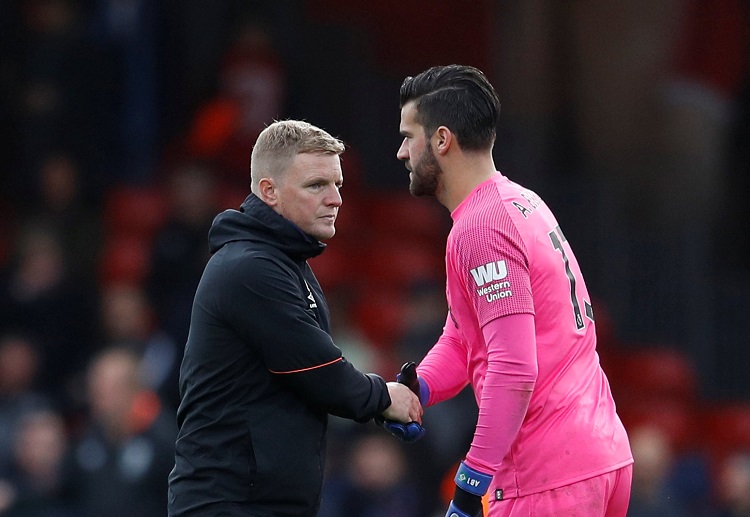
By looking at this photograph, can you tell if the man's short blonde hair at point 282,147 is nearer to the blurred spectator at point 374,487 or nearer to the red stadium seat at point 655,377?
the blurred spectator at point 374,487

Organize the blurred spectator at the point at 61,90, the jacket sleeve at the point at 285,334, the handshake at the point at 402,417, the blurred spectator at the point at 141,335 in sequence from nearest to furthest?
the jacket sleeve at the point at 285,334 < the handshake at the point at 402,417 < the blurred spectator at the point at 141,335 < the blurred spectator at the point at 61,90

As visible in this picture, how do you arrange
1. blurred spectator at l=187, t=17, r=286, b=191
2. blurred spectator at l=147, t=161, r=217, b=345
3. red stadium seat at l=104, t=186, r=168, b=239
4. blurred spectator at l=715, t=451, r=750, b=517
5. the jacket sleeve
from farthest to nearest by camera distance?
blurred spectator at l=187, t=17, r=286, b=191 → red stadium seat at l=104, t=186, r=168, b=239 → blurred spectator at l=147, t=161, r=217, b=345 → blurred spectator at l=715, t=451, r=750, b=517 → the jacket sleeve

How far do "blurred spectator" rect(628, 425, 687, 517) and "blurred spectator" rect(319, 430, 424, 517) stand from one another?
1221mm

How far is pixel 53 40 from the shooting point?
885cm

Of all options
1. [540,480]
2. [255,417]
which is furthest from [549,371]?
[255,417]

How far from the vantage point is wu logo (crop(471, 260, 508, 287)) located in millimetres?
3569

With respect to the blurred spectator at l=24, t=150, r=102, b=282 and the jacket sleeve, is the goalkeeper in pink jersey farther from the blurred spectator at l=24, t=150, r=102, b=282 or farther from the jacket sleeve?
the blurred spectator at l=24, t=150, r=102, b=282

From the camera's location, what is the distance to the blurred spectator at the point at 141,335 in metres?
7.31

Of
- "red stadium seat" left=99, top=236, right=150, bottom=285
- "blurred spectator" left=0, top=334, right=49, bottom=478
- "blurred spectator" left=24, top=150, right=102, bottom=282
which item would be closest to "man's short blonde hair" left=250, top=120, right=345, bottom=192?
"blurred spectator" left=0, top=334, right=49, bottom=478

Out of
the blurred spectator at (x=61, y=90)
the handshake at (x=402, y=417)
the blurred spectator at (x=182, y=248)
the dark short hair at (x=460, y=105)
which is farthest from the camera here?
the blurred spectator at (x=61, y=90)

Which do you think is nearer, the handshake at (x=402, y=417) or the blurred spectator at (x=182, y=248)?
the handshake at (x=402, y=417)

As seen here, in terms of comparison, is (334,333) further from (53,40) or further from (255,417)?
(255,417)

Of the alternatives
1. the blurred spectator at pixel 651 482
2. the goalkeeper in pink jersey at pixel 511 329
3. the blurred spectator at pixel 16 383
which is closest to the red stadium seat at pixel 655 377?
the blurred spectator at pixel 651 482

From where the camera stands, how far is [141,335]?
7.97 m
